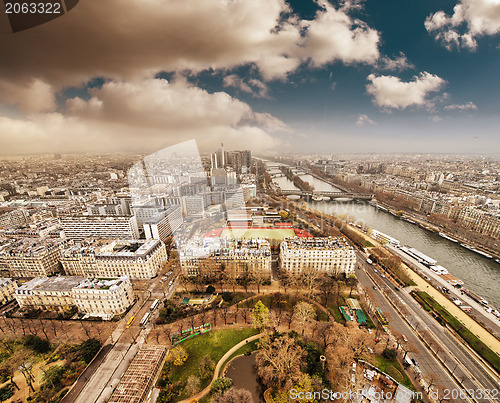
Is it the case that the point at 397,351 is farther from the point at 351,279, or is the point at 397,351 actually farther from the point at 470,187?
the point at 470,187

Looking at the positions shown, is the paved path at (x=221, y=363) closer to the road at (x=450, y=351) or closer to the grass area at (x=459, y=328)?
the road at (x=450, y=351)

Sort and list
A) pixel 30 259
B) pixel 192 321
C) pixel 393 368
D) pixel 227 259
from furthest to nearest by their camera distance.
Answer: pixel 30 259, pixel 227 259, pixel 192 321, pixel 393 368

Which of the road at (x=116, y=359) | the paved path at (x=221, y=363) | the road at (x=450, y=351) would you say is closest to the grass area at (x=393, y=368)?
the road at (x=450, y=351)

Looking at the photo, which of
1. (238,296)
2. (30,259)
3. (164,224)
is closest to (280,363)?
(238,296)

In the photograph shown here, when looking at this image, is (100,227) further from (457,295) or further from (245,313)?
(457,295)

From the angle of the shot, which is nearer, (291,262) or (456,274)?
(291,262)

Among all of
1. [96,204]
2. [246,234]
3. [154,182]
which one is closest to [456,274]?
[246,234]
